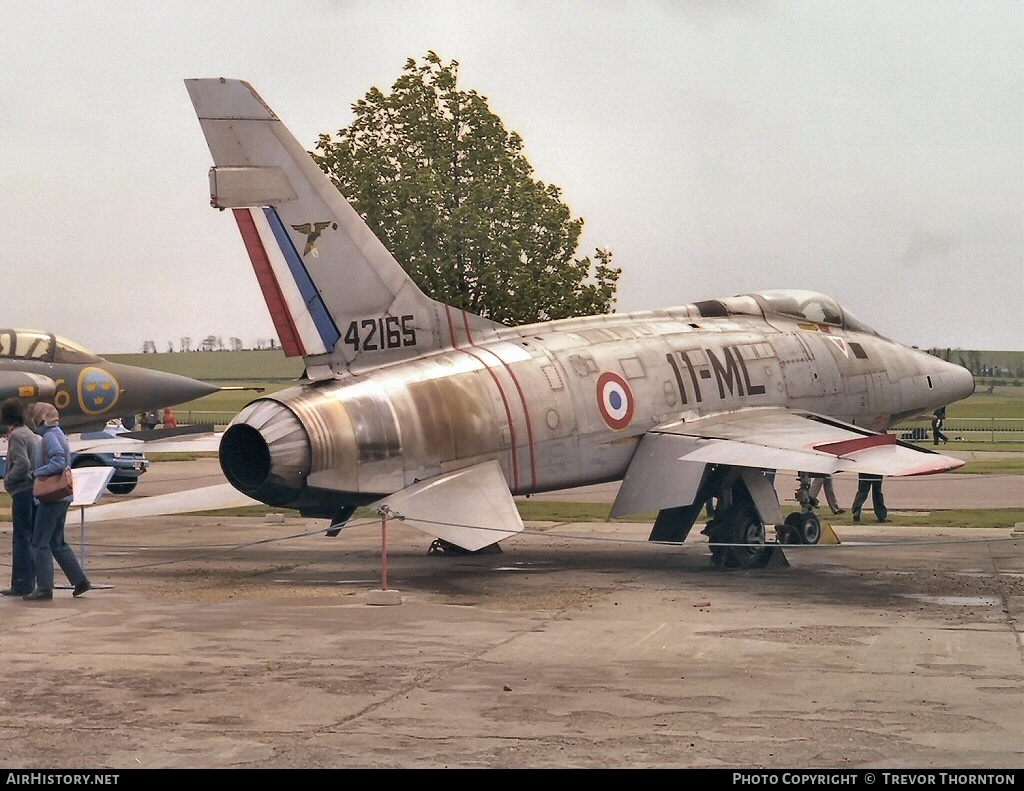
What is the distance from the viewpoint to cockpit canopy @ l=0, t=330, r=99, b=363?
957 inches

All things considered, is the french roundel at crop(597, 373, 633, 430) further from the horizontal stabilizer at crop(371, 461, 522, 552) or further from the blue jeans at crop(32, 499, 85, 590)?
the blue jeans at crop(32, 499, 85, 590)

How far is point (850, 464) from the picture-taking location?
15.4m

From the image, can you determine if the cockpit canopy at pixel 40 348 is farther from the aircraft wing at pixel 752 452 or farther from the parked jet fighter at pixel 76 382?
the aircraft wing at pixel 752 452

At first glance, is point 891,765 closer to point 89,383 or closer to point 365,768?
point 365,768

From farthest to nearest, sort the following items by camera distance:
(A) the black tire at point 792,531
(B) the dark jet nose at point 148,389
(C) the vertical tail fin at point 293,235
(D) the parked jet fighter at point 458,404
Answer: (B) the dark jet nose at point 148,389 → (A) the black tire at point 792,531 → (C) the vertical tail fin at point 293,235 → (D) the parked jet fighter at point 458,404

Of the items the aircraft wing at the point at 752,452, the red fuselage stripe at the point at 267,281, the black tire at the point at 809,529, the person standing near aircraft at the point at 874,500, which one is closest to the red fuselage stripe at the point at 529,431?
the aircraft wing at the point at 752,452

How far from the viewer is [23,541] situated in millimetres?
14156

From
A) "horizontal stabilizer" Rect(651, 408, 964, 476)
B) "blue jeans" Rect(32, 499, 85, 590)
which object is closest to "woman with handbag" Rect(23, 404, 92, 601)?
"blue jeans" Rect(32, 499, 85, 590)

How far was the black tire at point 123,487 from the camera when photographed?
29.1 metres

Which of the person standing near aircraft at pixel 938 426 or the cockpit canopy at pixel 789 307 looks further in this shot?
the person standing near aircraft at pixel 938 426

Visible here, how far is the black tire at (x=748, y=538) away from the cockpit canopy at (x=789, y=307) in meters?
3.38

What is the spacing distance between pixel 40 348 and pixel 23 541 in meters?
11.2

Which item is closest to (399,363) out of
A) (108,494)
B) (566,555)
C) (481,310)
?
(566,555)

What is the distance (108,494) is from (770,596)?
1808 cm
